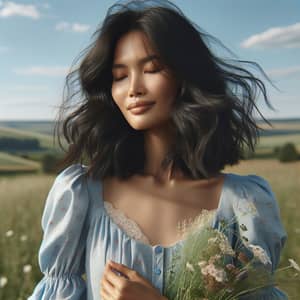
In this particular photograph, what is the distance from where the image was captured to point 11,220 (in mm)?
2020

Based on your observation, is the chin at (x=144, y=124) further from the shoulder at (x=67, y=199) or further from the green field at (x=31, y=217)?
the green field at (x=31, y=217)

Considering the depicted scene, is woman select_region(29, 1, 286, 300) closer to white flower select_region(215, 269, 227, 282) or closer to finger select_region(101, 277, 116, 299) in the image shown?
finger select_region(101, 277, 116, 299)

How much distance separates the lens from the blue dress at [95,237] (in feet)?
2.98

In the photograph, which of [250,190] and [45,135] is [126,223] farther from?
[45,135]

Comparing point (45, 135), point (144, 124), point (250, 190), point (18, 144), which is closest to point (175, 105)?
point (144, 124)

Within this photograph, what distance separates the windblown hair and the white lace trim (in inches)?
3.1

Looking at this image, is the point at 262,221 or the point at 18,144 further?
the point at 18,144

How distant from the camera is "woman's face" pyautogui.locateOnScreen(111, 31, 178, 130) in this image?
937 mm

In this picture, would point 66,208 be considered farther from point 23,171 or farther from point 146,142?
point 23,171

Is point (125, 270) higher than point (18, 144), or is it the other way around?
point (125, 270)

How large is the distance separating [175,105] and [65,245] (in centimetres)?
32

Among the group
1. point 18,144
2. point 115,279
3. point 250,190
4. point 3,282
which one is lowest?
point 3,282

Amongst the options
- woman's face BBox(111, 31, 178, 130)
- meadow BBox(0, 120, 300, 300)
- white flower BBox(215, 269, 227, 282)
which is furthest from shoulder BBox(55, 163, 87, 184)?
meadow BBox(0, 120, 300, 300)

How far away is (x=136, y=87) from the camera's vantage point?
934mm
